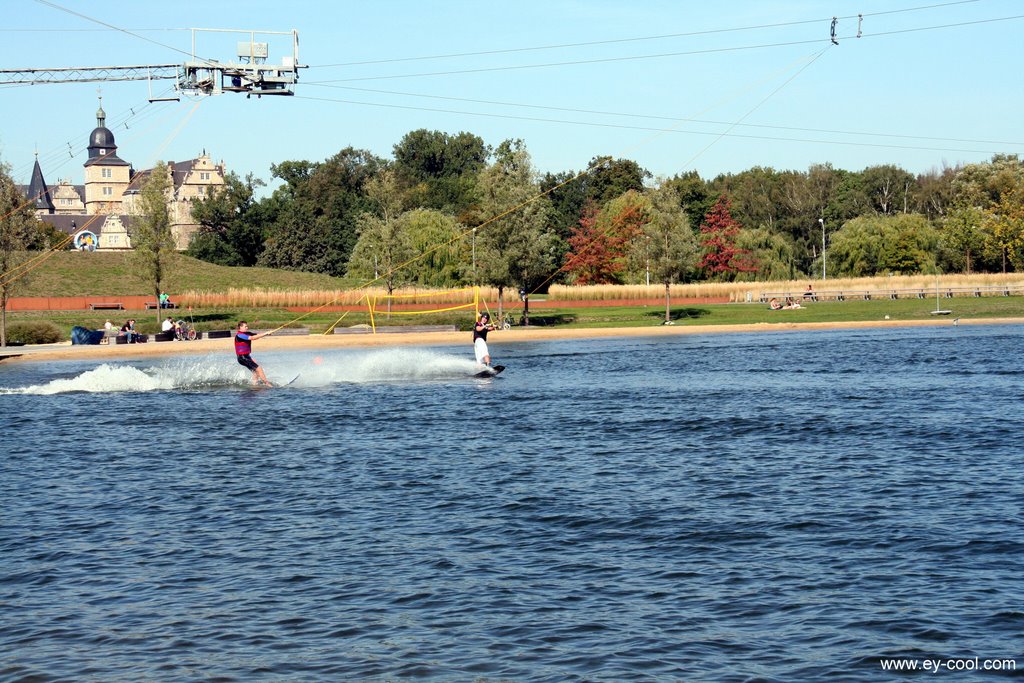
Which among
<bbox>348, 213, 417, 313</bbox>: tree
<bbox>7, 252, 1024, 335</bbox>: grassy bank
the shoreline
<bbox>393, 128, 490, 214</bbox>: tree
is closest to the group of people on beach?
Answer: <bbox>7, 252, 1024, 335</bbox>: grassy bank

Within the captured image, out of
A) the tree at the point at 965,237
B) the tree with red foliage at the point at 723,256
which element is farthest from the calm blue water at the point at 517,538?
the tree with red foliage at the point at 723,256

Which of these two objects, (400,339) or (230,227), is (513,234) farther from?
(230,227)

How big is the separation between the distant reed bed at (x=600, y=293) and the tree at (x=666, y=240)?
43.1 ft

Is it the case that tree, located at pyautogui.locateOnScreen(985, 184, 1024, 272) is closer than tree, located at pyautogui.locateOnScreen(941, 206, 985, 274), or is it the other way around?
tree, located at pyautogui.locateOnScreen(985, 184, 1024, 272)

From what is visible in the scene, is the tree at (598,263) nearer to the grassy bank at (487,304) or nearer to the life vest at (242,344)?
the grassy bank at (487,304)

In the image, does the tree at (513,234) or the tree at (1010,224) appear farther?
the tree at (1010,224)

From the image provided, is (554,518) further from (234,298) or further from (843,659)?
(234,298)

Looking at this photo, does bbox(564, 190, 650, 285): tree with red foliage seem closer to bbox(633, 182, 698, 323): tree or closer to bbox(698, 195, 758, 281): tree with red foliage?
bbox(698, 195, 758, 281): tree with red foliage

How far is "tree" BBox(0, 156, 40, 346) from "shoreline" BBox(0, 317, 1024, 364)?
9.76 feet

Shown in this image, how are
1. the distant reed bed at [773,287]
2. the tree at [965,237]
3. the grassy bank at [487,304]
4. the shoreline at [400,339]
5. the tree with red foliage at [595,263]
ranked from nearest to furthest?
the shoreline at [400,339]
the grassy bank at [487,304]
the distant reed bed at [773,287]
the tree at [965,237]
the tree with red foliage at [595,263]

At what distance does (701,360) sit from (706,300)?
41190 mm

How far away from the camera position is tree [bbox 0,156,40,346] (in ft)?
188

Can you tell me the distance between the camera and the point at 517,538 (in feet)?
51.9

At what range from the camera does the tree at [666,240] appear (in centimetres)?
7244
